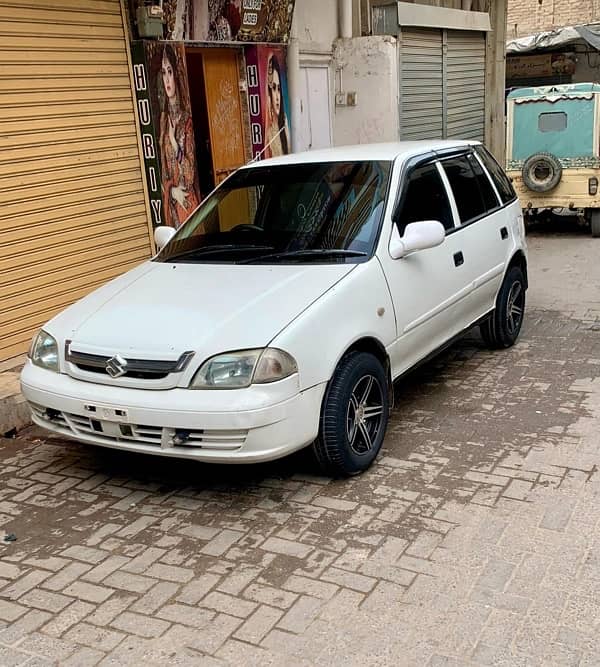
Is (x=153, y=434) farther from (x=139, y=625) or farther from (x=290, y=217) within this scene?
(x=290, y=217)

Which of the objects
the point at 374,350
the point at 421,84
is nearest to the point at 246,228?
the point at 374,350

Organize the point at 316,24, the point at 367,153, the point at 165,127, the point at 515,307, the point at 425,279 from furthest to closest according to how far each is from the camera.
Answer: the point at 316,24
the point at 165,127
the point at 515,307
the point at 367,153
the point at 425,279

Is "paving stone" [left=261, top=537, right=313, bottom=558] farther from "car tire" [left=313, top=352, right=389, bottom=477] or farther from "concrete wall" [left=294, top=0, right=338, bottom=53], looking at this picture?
"concrete wall" [left=294, top=0, right=338, bottom=53]

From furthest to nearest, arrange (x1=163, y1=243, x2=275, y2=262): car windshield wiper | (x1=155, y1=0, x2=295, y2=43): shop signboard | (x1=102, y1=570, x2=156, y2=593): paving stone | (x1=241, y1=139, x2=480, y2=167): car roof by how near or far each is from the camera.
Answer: (x1=155, y1=0, x2=295, y2=43): shop signboard
(x1=241, y1=139, x2=480, y2=167): car roof
(x1=163, y1=243, x2=275, y2=262): car windshield wiper
(x1=102, y1=570, x2=156, y2=593): paving stone

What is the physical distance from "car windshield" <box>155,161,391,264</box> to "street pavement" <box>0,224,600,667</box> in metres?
1.31

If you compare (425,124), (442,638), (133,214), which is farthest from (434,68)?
(442,638)

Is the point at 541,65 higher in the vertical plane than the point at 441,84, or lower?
higher

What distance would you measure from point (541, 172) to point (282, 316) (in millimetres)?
9284

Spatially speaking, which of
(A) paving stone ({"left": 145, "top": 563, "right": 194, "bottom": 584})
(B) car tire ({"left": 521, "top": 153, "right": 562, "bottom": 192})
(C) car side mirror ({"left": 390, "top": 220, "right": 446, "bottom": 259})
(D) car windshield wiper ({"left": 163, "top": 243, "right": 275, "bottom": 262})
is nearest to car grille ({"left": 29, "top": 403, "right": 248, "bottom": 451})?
(A) paving stone ({"left": 145, "top": 563, "right": 194, "bottom": 584})

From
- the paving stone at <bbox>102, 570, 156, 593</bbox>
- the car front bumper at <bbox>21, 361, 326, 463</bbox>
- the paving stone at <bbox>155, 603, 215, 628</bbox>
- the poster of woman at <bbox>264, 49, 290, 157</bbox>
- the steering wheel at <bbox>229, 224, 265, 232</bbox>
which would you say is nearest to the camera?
the paving stone at <bbox>155, 603, 215, 628</bbox>

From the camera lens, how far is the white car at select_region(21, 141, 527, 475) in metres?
3.79

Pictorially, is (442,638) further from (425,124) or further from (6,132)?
(425,124)

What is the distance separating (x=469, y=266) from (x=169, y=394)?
8.94ft

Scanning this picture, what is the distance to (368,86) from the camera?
420 inches
